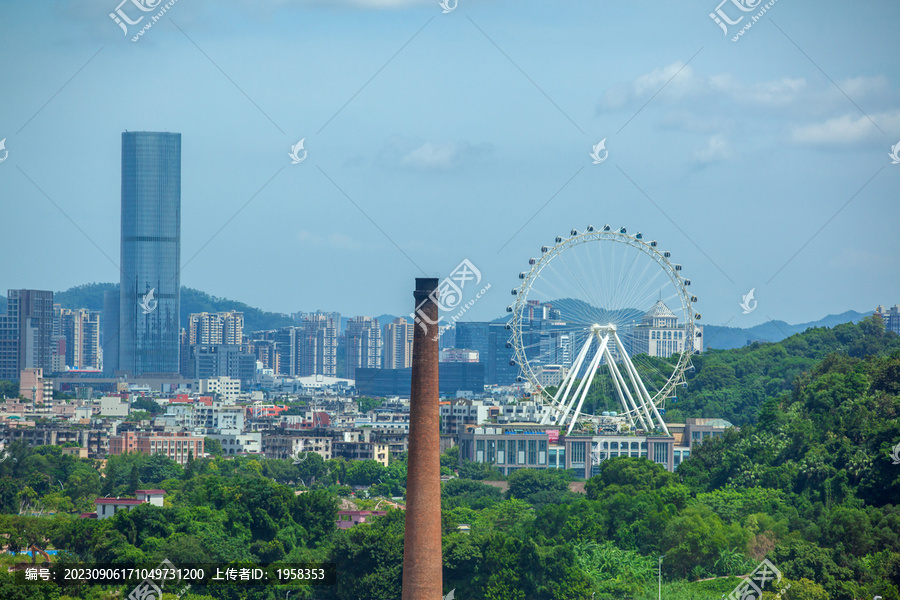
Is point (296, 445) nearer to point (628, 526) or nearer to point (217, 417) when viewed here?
point (217, 417)

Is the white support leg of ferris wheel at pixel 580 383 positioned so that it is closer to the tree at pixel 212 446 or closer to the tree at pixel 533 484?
the tree at pixel 533 484

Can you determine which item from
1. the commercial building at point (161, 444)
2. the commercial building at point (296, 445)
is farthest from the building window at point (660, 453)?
the commercial building at point (161, 444)

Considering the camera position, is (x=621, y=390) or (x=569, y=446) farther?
(x=569, y=446)

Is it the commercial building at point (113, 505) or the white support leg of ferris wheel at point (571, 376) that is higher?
the white support leg of ferris wheel at point (571, 376)

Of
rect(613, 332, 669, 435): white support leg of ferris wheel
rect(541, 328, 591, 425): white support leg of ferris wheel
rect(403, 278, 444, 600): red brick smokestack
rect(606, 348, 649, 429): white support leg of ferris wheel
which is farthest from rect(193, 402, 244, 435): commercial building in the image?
rect(403, 278, 444, 600): red brick smokestack

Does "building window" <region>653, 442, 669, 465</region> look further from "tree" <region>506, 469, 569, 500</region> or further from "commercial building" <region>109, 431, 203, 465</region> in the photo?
"commercial building" <region>109, 431, 203, 465</region>

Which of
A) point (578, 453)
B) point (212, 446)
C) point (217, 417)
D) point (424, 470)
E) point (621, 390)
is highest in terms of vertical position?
point (621, 390)

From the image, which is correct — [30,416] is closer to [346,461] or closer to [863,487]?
[346,461]

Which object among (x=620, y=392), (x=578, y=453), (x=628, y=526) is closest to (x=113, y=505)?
(x=628, y=526)
